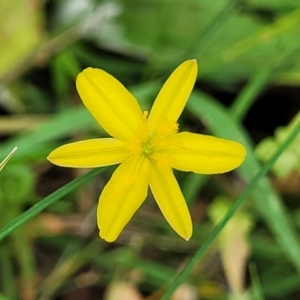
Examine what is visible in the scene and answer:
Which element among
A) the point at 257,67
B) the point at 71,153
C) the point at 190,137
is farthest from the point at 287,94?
the point at 71,153

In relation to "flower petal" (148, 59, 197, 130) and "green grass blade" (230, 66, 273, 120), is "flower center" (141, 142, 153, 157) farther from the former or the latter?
"green grass blade" (230, 66, 273, 120)

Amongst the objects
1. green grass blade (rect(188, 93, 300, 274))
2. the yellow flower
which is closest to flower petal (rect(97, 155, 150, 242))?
the yellow flower

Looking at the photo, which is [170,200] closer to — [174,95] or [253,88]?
[174,95]

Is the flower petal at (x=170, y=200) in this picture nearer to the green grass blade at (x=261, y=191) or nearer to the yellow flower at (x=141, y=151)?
the yellow flower at (x=141, y=151)

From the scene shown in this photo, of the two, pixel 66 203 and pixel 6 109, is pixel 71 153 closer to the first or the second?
pixel 66 203

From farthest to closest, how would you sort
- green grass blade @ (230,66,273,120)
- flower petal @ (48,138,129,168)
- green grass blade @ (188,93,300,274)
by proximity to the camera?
green grass blade @ (230,66,273,120), green grass blade @ (188,93,300,274), flower petal @ (48,138,129,168)

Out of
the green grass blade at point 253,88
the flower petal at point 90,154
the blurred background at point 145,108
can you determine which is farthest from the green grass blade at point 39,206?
the green grass blade at point 253,88
